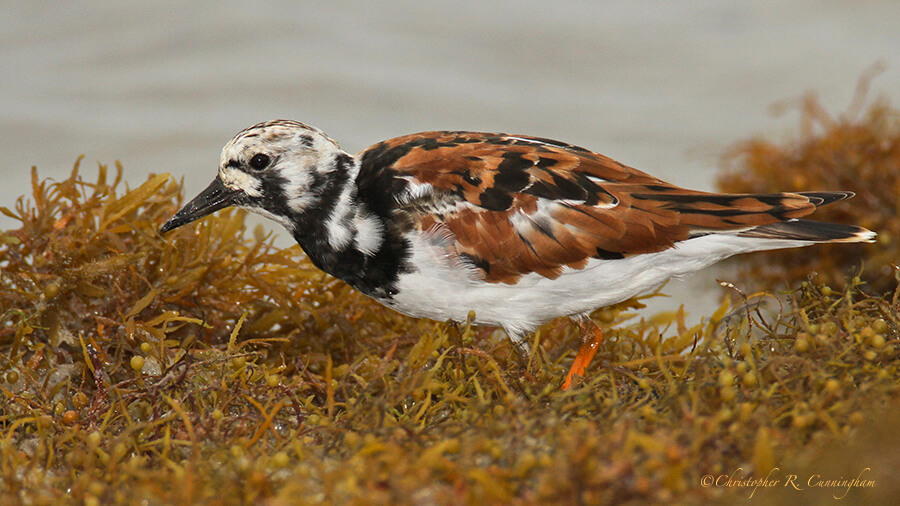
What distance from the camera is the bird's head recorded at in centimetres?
268

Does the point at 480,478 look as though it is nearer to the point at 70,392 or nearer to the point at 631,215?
the point at 631,215

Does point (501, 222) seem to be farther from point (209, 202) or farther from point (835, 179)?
point (835, 179)

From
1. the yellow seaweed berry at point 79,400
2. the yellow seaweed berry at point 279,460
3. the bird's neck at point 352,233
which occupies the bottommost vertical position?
the yellow seaweed berry at point 79,400

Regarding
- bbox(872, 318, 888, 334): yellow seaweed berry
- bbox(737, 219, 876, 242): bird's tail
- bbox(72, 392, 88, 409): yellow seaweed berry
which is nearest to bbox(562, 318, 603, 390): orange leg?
bbox(737, 219, 876, 242): bird's tail

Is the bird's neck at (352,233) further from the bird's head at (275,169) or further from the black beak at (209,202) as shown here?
the black beak at (209,202)

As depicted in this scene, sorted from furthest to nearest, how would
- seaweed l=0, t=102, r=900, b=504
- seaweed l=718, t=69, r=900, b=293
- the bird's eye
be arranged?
seaweed l=718, t=69, r=900, b=293, the bird's eye, seaweed l=0, t=102, r=900, b=504

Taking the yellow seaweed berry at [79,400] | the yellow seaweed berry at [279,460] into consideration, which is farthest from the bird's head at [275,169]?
the yellow seaweed berry at [279,460]

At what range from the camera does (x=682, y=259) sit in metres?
2.61

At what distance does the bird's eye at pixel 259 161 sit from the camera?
2680 mm

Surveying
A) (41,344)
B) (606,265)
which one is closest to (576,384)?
(606,265)

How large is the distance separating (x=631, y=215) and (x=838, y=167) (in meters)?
2.38

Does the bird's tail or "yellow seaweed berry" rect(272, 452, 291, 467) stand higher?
the bird's tail

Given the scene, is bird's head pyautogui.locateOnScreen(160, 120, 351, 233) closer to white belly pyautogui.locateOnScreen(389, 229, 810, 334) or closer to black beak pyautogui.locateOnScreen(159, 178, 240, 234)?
black beak pyautogui.locateOnScreen(159, 178, 240, 234)

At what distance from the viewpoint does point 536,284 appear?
2566 mm
